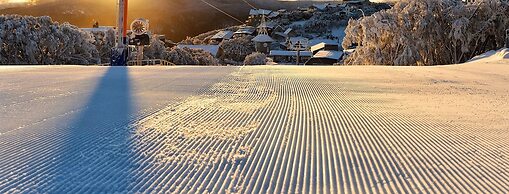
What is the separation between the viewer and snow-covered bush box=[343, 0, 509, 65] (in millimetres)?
28828

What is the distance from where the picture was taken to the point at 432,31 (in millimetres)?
29891

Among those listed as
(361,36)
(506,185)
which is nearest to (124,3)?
(361,36)

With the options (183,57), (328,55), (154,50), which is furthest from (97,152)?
(328,55)

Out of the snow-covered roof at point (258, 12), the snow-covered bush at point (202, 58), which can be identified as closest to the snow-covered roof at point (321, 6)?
the snow-covered roof at point (258, 12)

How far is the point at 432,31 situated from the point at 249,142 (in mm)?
26843

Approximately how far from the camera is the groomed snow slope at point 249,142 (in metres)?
3.66

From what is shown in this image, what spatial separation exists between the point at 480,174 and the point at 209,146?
2.06 m

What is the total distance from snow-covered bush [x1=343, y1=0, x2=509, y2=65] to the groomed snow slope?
2165 centimetres

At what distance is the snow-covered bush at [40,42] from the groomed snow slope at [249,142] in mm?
28584

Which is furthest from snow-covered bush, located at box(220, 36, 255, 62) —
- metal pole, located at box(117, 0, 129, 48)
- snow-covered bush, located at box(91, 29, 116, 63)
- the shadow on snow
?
the shadow on snow

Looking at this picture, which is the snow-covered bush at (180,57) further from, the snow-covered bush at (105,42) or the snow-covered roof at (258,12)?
the snow-covered roof at (258,12)

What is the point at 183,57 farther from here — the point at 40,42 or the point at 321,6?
the point at 321,6

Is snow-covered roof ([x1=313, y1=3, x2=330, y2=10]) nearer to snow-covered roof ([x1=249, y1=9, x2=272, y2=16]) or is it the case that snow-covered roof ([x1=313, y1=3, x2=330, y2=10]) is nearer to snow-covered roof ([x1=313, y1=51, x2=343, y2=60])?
snow-covered roof ([x1=249, y1=9, x2=272, y2=16])

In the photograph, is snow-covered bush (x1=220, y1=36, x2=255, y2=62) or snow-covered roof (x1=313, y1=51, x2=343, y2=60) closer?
snow-covered roof (x1=313, y1=51, x2=343, y2=60)
